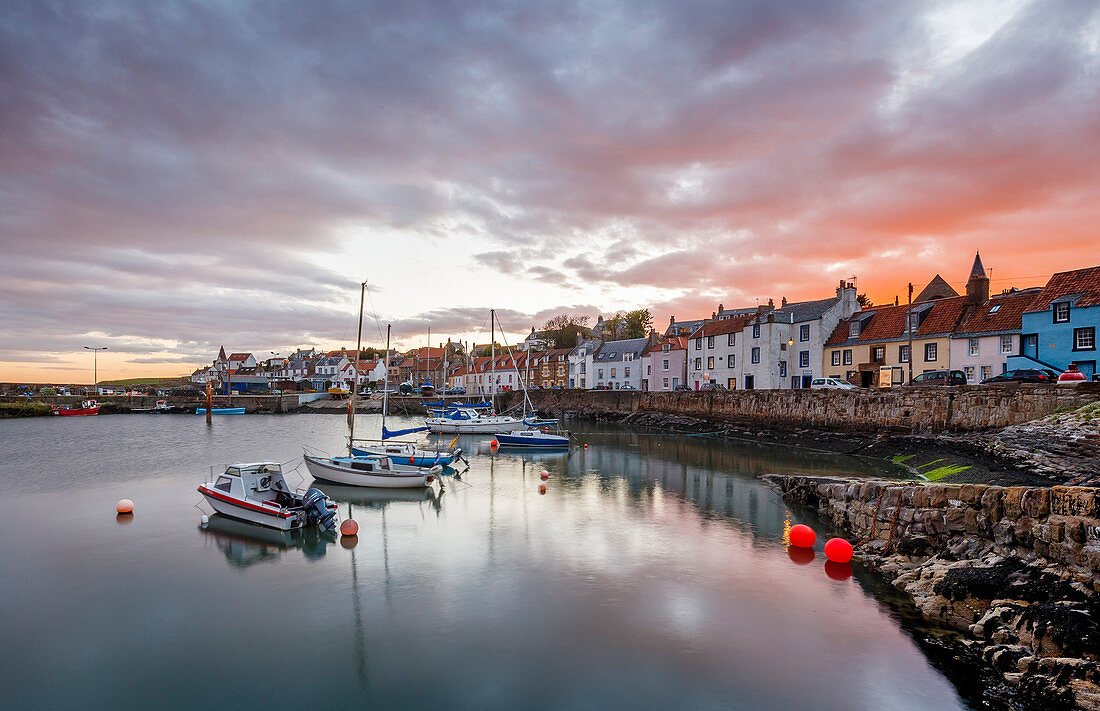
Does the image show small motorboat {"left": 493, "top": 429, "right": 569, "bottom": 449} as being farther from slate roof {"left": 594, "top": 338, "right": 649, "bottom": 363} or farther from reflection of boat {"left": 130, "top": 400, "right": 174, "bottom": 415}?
reflection of boat {"left": 130, "top": 400, "right": 174, "bottom": 415}

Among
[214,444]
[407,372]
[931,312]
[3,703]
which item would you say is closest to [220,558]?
[3,703]

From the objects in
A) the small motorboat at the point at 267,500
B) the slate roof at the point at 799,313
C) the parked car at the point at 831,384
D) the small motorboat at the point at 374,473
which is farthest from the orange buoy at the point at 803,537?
the slate roof at the point at 799,313

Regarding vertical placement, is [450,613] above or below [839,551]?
below

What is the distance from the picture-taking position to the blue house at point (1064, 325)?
113 ft

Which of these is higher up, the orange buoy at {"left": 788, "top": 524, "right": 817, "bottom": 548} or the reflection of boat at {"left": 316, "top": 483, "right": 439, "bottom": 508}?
the orange buoy at {"left": 788, "top": 524, "right": 817, "bottom": 548}

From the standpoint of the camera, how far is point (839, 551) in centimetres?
1677

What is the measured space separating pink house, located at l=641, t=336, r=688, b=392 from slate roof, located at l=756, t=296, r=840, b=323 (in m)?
12.6

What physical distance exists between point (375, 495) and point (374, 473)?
113 cm

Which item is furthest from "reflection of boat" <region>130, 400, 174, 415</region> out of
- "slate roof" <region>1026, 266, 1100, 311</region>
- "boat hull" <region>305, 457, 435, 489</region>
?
"slate roof" <region>1026, 266, 1100, 311</region>

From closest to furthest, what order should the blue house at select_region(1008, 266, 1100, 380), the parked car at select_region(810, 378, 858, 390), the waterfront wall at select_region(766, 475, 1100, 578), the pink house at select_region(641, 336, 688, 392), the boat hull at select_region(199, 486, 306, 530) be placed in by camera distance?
the waterfront wall at select_region(766, 475, 1100, 578)
the boat hull at select_region(199, 486, 306, 530)
the blue house at select_region(1008, 266, 1100, 380)
the parked car at select_region(810, 378, 858, 390)
the pink house at select_region(641, 336, 688, 392)

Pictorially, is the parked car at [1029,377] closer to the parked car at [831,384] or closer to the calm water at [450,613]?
the parked car at [831,384]

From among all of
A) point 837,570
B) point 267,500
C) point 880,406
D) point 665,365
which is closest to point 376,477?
point 267,500

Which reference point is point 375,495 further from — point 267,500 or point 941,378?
point 941,378

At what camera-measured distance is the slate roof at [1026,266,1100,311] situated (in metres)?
34.5
